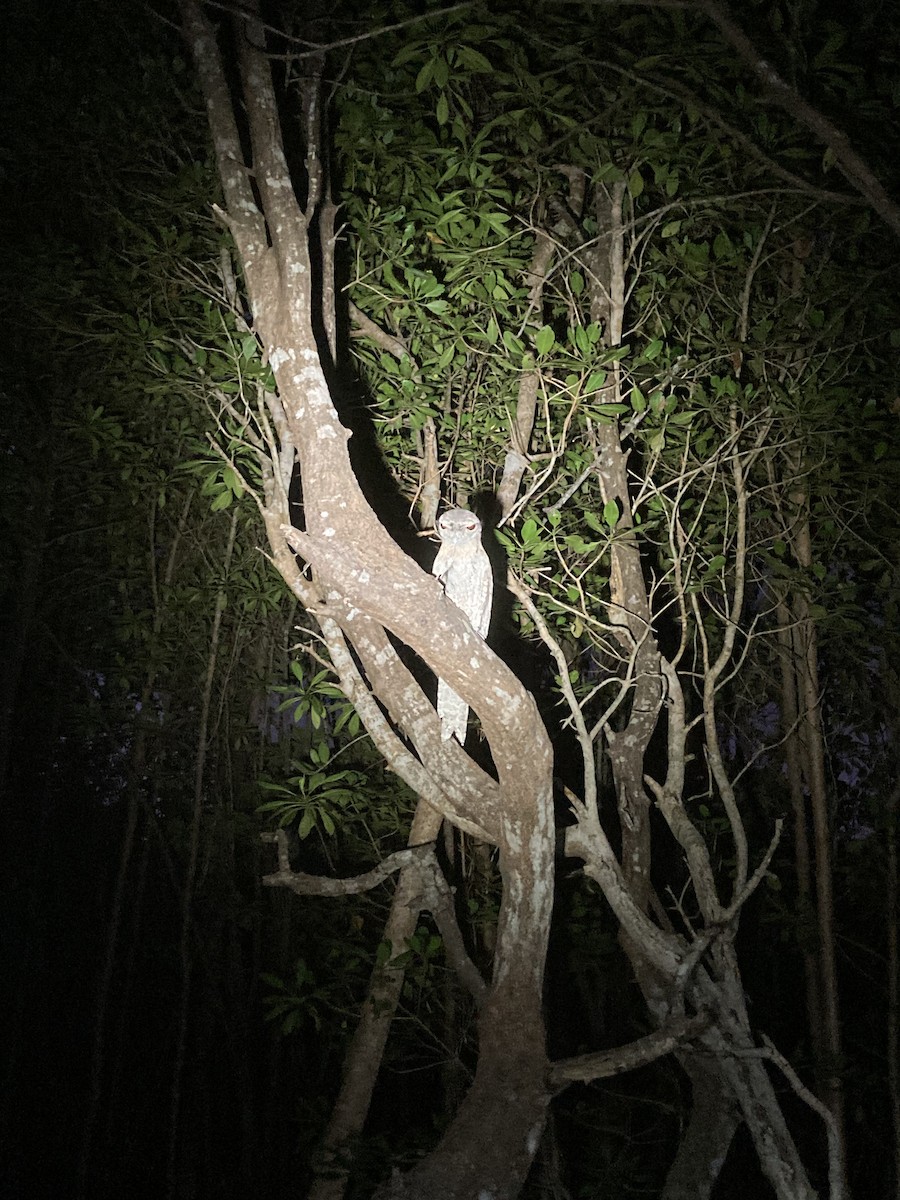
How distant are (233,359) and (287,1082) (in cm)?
661

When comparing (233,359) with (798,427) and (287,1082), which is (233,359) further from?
(287,1082)

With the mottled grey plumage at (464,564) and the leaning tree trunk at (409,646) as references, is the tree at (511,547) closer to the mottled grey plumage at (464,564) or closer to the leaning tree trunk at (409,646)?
the leaning tree trunk at (409,646)

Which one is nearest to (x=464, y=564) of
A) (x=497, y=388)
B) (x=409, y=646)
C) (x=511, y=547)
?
(x=511, y=547)

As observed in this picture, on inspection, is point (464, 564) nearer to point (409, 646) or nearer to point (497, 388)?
point (409, 646)

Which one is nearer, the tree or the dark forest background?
the tree

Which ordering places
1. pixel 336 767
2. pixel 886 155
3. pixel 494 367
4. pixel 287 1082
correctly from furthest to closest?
pixel 287 1082
pixel 336 767
pixel 494 367
pixel 886 155

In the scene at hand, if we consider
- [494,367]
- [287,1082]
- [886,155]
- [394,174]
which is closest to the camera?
[886,155]

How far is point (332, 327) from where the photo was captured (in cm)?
246

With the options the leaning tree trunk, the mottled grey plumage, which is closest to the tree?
the leaning tree trunk

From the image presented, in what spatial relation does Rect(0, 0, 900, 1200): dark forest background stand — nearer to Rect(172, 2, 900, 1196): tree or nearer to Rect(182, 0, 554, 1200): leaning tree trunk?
Rect(172, 2, 900, 1196): tree

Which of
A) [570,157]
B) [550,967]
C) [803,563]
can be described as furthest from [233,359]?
[550,967]

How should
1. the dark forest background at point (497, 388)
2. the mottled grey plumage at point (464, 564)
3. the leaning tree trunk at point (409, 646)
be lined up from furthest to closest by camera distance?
the mottled grey plumage at point (464, 564)
the dark forest background at point (497, 388)
the leaning tree trunk at point (409, 646)

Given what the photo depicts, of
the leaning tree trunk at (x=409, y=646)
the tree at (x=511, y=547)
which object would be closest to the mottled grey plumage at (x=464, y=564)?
the tree at (x=511, y=547)

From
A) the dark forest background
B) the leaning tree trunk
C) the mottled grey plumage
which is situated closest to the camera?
the leaning tree trunk
